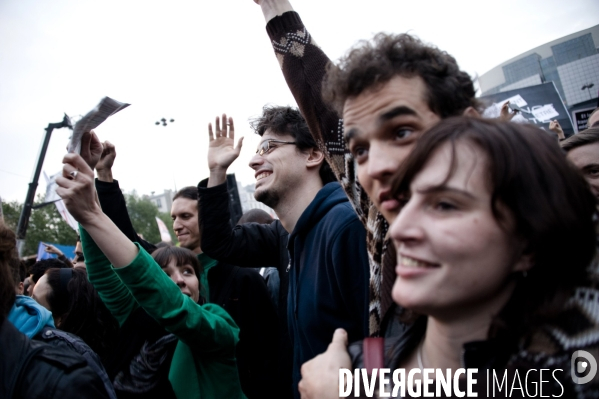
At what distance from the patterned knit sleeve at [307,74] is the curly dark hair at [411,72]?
0.41 m

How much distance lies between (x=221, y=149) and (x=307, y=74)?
1.64 m

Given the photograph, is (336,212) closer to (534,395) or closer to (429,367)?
(429,367)

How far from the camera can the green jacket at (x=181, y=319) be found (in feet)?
7.67

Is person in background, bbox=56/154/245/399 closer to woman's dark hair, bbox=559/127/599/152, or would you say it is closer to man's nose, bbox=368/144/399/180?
man's nose, bbox=368/144/399/180

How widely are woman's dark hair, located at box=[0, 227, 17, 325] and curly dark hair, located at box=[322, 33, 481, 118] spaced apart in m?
1.51

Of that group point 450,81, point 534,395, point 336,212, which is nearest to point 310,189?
point 336,212

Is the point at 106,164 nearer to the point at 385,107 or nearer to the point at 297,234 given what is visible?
the point at 297,234

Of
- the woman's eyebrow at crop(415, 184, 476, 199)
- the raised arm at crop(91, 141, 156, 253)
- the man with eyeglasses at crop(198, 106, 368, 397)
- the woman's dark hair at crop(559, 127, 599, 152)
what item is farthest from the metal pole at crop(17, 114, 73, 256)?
the woman's eyebrow at crop(415, 184, 476, 199)

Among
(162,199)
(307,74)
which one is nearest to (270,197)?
(307,74)

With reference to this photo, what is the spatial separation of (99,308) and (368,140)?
260 centimetres

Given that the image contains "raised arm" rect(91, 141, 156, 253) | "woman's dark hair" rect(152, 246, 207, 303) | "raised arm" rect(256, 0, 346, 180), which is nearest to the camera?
"raised arm" rect(256, 0, 346, 180)

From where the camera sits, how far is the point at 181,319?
2.43 m

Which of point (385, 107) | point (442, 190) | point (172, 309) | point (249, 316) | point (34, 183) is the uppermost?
point (34, 183)

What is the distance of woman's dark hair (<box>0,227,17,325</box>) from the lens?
1.84 metres
